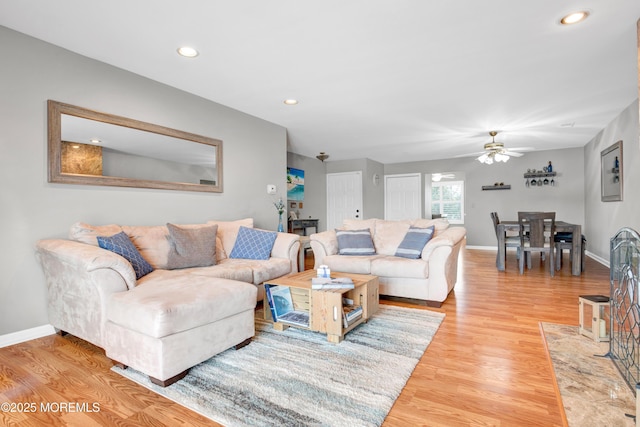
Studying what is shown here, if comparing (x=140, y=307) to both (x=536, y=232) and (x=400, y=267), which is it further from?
(x=536, y=232)

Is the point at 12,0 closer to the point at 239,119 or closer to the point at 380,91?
the point at 239,119

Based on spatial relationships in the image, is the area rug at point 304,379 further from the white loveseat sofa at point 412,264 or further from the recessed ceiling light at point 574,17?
the recessed ceiling light at point 574,17

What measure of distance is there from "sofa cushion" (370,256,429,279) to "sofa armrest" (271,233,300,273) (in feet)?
2.90

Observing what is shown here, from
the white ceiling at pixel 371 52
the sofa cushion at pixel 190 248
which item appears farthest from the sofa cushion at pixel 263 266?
the white ceiling at pixel 371 52

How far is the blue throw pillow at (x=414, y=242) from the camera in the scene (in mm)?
3596

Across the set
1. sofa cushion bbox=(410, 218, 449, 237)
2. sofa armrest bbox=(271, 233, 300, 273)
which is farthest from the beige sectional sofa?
sofa cushion bbox=(410, 218, 449, 237)

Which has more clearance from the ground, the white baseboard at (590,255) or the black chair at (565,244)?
the black chair at (565,244)

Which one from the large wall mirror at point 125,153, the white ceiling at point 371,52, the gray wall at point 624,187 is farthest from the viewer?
the gray wall at point 624,187

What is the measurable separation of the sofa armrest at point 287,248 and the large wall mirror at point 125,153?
3.57ft

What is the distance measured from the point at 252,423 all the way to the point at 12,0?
2992mm

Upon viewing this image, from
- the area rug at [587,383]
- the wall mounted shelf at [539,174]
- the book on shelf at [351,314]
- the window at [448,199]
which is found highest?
the wall mounted shelf at [539,174]

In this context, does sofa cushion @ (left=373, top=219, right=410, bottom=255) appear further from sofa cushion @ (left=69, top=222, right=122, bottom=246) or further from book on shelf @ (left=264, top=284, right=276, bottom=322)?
sofa cushion @ (left=69, top=222, right=122, bottom=246)

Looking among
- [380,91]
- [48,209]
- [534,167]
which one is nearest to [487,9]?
[380,91]

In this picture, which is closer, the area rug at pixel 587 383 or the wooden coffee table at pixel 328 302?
the area rug at pixel 587 383
